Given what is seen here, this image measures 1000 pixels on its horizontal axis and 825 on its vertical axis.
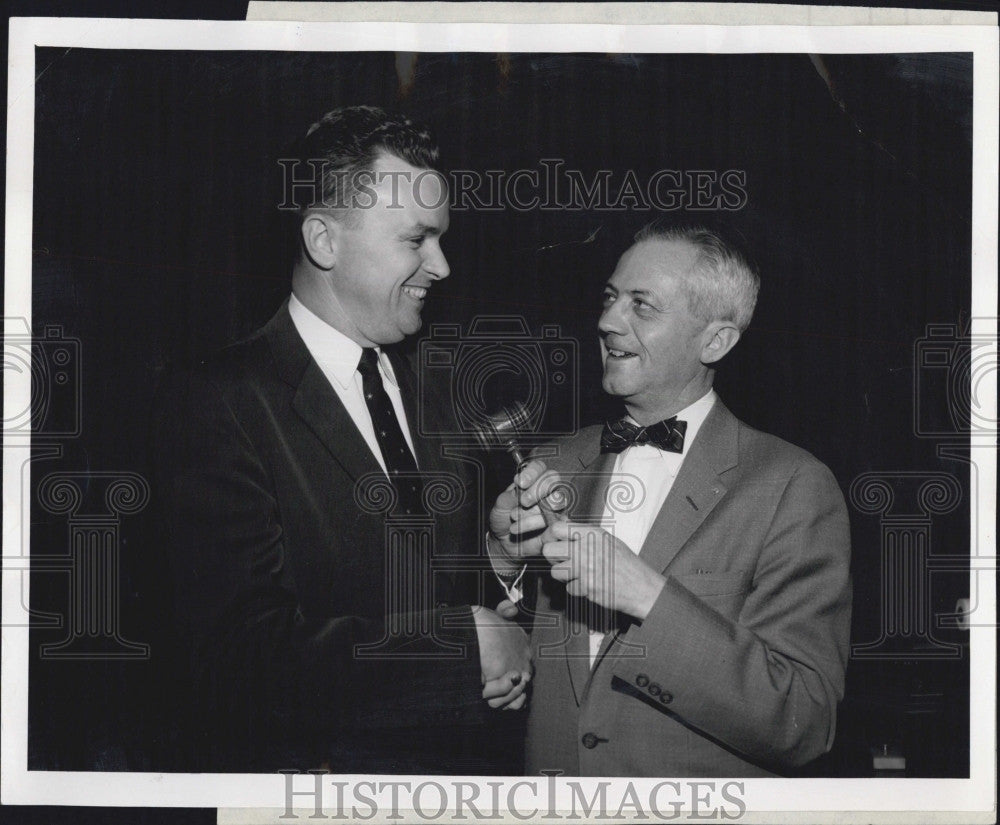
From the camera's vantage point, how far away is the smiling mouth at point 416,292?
360cm

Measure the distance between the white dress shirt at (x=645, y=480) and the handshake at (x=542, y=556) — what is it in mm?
52

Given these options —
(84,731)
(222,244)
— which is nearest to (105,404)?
(222,244)

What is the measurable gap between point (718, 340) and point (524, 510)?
34.9 inches

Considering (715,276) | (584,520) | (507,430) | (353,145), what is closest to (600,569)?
(584,520)

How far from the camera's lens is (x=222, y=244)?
367cm

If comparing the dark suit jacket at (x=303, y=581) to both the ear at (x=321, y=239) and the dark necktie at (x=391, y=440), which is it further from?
the ear at (x=321, y=239)

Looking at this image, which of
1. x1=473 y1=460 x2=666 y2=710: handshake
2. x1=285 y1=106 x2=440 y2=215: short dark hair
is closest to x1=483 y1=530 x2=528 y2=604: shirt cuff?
x1=473 y1=460 x2=666 y2=710: handshake

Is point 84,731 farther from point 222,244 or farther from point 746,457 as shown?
point 746,457

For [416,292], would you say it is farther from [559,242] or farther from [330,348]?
[559,242]

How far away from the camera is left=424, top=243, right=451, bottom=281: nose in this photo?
11.8ft

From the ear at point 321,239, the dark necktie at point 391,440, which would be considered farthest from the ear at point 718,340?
the ear at point 321,239

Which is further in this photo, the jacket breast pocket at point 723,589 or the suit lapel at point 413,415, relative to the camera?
the suit lapel at point 413,415

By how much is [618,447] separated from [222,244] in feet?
5.16

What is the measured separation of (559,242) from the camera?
12.0ft
